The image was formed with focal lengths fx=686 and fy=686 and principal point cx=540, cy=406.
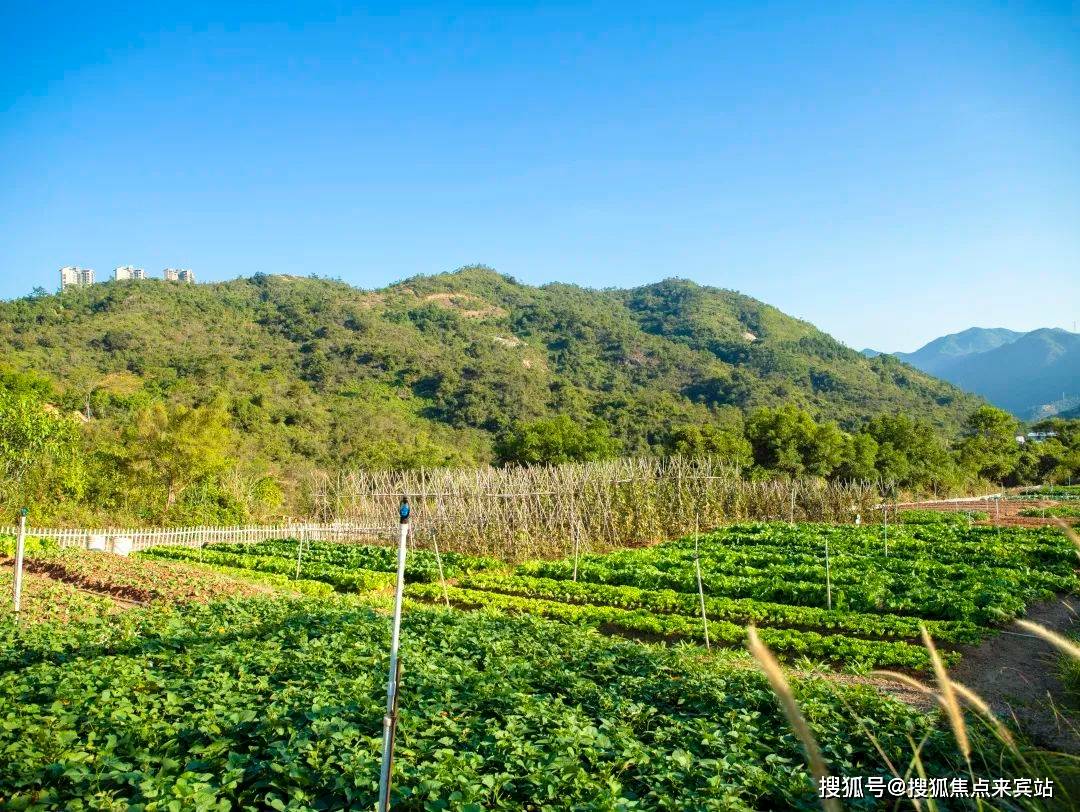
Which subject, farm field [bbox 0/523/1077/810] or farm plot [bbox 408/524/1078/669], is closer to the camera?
Result: farm field [bbox 0/523/1077/810]

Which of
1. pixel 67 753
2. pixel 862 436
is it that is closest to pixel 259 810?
pixel 67 753

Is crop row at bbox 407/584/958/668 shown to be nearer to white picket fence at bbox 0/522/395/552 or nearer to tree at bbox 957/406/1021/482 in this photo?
white picket fence at bbox 0/522/395/552

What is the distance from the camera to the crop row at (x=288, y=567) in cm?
1633

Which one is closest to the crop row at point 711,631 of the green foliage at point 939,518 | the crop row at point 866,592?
the crop row at point 866,592

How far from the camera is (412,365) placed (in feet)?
205

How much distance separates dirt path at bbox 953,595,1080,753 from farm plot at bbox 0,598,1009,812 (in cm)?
148

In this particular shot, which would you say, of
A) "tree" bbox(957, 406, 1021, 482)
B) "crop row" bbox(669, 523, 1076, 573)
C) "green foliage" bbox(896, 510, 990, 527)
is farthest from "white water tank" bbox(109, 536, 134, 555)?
"tree" bbox(957, 406, 1021, 482)

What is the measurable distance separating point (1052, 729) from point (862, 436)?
36.7 m

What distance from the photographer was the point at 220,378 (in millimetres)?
48688

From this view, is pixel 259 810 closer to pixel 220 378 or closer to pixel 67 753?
pixel 67 753

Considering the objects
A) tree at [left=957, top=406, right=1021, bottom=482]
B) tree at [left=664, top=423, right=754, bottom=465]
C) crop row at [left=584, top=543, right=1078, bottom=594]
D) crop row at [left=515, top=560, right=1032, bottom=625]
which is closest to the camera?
crop row at [left=515, top=560, right=1032, bottom=625]

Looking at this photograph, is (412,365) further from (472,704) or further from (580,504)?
(472,704)

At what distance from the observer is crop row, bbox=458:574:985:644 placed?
427 inches

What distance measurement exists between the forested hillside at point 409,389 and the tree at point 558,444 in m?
0.12
